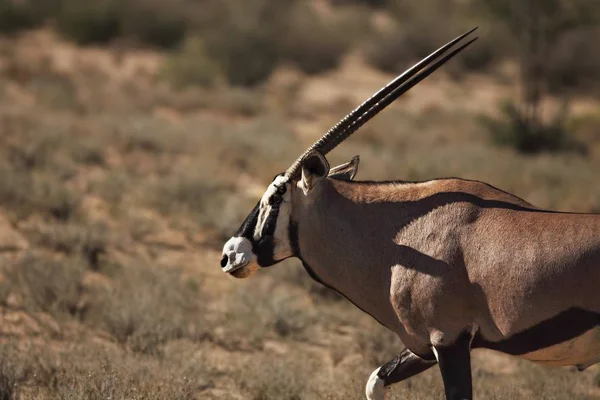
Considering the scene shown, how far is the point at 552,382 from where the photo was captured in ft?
20.8

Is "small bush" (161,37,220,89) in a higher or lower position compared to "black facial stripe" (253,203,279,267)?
higher

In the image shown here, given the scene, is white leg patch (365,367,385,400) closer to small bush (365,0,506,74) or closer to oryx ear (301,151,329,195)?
oryx ear (301,151,329,195)

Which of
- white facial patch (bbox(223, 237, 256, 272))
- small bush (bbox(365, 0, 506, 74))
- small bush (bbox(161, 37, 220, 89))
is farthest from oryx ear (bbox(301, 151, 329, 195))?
small bush (bbox(365, 0, 506, 74))

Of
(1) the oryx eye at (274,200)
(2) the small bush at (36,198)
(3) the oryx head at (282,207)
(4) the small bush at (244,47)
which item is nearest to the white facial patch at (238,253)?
(3) the oryx head at (282,207)

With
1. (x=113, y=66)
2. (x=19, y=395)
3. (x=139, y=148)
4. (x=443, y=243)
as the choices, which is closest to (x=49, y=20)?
(x=113, y=66)

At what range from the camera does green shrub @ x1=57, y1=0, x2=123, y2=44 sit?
24.2 metres

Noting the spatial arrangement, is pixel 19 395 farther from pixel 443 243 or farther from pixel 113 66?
pixel 113 66

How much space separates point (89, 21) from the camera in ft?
79.9

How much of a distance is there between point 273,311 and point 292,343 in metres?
0.44

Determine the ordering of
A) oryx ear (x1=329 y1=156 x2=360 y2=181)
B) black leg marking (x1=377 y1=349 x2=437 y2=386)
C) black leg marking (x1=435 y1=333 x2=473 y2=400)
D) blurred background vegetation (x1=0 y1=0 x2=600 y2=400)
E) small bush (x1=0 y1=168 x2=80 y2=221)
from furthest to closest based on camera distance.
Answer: small bush (x1=0 y1=168 x2=80 y2=221) < blurred background vegetation (x1=0 y1=0 x2=600 y2=400) < oryx ear (x1=329 y1=156 x2=360 y2=181) < black leg marking (x1=377 y1=349 x2=437 y2=386) < black leg marking (x1=435 y1=333 x2=473 y2=400)

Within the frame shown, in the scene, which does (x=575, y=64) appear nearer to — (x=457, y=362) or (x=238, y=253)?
(x=238, y=253)

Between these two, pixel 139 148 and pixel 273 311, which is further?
pixel 139 148

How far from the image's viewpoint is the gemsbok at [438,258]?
4203 millimetres

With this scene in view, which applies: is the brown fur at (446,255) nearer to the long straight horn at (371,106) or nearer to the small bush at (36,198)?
the long straight horn at (371,106)
